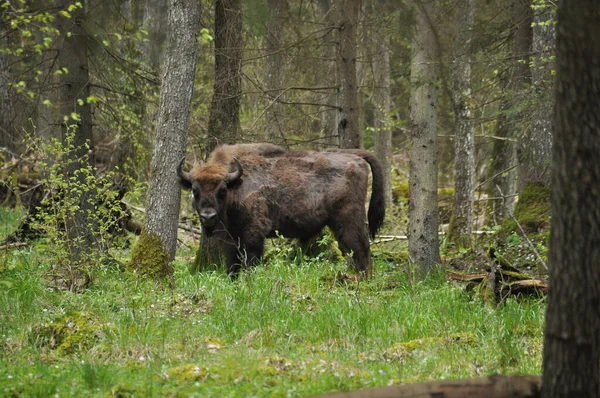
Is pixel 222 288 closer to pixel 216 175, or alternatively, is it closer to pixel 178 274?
pixel 178 274

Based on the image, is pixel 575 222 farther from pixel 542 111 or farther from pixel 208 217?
pixel 542 111

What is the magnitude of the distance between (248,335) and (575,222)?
3.80 metres

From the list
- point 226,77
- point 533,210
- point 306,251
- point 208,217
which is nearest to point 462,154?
point 533,210

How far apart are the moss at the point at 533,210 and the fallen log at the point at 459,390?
7806 mm

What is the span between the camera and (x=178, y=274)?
Answer: 11445 mm

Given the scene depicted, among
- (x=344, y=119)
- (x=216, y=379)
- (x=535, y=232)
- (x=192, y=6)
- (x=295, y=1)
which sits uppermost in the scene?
(x=295, y=1)

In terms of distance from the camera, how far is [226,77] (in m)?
14.0

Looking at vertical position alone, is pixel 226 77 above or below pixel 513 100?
above

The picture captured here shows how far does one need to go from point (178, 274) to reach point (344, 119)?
15.9 feet

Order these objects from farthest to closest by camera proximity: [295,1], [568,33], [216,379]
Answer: [295,1], [216,379], [568,33]

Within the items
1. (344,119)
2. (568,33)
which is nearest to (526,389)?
(568,33)

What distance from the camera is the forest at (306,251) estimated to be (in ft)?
15.5

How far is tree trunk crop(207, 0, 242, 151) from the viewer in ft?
45.9

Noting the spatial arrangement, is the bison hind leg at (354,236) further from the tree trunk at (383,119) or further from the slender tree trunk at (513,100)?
the tree trunk at (383,119)
